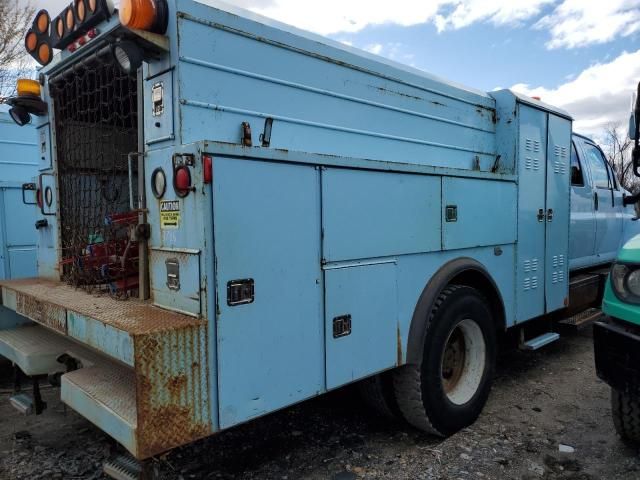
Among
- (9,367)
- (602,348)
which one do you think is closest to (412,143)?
(602,348)

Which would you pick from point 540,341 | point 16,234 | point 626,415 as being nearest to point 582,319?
point 540,341

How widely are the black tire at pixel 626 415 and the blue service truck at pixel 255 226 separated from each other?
32.3 inches

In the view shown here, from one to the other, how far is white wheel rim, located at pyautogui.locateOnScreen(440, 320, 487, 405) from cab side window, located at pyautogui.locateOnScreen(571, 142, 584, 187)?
7.70 ft

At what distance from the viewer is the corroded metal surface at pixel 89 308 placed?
6.31ft

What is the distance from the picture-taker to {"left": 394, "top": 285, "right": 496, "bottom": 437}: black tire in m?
2.97

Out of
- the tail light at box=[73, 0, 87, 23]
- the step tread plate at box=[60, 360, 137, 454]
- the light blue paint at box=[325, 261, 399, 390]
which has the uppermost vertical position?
the tail light at box=[73, 0, 87, 23]

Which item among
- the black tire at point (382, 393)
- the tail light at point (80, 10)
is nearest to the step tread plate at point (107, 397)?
the black tire at point (382, 393)

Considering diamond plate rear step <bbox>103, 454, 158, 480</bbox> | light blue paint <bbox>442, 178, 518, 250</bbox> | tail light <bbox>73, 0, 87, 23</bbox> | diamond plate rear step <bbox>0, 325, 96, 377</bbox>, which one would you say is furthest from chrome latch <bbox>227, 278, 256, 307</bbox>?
tail light <bbox>73, 0, 87, 23</bbox>

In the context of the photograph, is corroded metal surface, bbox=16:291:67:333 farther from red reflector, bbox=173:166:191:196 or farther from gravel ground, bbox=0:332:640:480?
red reflector, bbox=173:166:191:196

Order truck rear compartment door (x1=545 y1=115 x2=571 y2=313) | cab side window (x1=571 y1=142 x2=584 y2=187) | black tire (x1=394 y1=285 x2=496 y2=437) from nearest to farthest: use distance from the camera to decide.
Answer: black tire (x1=394 y1=285 x2=496 y2=437) → truck rear compartment door (x1=545 y1=115 x2=571 y2=313) → cab side window (x1=571 y1=142 x2=584 y2=187)

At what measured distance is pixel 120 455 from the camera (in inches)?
84.4

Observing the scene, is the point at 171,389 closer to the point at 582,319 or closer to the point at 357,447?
the point at 357,447

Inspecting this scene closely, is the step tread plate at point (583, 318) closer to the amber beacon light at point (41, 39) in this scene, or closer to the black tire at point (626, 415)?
the black tire at point (626, 415)

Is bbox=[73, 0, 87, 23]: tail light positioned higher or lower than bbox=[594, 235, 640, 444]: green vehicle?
higher
